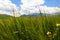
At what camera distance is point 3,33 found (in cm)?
235

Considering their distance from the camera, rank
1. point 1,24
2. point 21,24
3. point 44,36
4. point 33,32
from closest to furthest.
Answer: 1. point 44,36
2. point 33,32
3. point 21,24
4. point 1,24

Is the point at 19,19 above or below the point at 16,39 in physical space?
above

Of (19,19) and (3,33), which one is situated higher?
(19,19)

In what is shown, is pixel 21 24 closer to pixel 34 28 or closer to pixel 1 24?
pixel 34 28

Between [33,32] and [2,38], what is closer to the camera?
[33,32]

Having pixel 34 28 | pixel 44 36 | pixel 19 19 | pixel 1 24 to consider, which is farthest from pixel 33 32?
pixel 1 24

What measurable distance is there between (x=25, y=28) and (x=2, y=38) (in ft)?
1.05

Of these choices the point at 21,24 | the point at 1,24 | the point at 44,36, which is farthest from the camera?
the point at 1,24

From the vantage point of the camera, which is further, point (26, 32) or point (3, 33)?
point (3, 33)

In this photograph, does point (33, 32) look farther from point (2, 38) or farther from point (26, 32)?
point (2, 38)

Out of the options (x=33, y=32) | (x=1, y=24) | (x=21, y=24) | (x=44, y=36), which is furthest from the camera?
(x=1, y=24)

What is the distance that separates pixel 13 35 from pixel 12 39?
2.3 inches

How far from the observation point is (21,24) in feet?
7.30

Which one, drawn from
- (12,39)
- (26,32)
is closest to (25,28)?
(26,32)
